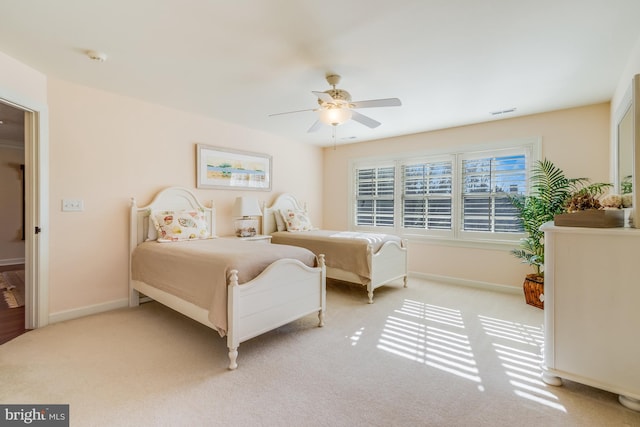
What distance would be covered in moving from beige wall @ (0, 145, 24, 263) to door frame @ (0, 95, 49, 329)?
404cm

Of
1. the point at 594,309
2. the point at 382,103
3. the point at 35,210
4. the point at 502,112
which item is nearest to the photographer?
the point at 594,309

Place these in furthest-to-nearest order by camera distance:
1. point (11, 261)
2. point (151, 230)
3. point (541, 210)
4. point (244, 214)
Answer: point (11, 261)
point (244, 214)
point (151, 230)
point (541, 210)

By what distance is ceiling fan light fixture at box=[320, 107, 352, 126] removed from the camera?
271 cm

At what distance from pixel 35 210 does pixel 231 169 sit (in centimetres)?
214

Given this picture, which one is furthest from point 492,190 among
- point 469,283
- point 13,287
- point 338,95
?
point 13,287

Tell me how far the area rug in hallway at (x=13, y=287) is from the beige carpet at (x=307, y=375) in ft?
3.94

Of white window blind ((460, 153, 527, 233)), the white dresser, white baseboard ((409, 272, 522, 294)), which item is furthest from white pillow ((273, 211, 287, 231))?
the white dresser

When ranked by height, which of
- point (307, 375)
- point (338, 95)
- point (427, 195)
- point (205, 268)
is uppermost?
point (338, 95)

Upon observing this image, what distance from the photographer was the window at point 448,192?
396cm

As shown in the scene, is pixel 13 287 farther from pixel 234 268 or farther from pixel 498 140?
pixel 498 140

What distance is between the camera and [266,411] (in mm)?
1622

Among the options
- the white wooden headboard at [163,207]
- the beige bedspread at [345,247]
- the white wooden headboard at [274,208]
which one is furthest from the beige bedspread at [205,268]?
the white wooden headboard at [274,208]

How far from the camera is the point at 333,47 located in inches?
86.5

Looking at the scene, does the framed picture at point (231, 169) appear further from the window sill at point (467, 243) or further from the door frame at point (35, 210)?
the window sill at point (467, 243)
